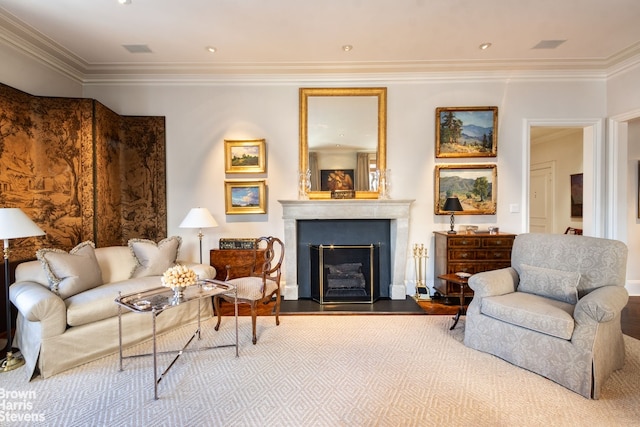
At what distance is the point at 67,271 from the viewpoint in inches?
107

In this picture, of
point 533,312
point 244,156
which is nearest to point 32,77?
point 244,156

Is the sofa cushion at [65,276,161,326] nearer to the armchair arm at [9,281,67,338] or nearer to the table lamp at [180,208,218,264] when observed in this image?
the armchair arm at [9,281,67,338]

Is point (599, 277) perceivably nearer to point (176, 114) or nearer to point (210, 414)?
point (210, 414)

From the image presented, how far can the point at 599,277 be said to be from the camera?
2.40 m

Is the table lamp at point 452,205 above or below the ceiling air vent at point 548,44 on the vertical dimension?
below

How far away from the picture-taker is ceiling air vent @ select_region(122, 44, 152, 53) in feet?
11.5

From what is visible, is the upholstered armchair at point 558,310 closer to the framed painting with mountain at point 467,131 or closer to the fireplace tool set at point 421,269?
the fireplace tool set at point 421,269

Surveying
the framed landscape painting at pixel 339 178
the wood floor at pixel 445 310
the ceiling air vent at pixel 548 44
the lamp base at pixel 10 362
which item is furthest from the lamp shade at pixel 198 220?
the ceiling air vent at pixel 548 44

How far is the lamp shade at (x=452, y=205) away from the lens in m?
3.92

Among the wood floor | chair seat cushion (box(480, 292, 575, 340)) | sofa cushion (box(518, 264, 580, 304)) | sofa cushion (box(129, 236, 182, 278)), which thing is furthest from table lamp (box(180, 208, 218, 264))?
sofa cushion (box(518, 264, 580, 304))

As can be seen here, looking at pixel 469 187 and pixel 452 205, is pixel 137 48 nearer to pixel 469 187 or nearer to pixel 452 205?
pixel 452 205

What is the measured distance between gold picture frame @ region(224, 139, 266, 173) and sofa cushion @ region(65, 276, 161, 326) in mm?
2072

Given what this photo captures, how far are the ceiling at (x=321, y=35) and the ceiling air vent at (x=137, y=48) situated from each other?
0.03m

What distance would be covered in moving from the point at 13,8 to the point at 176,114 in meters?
1.80
